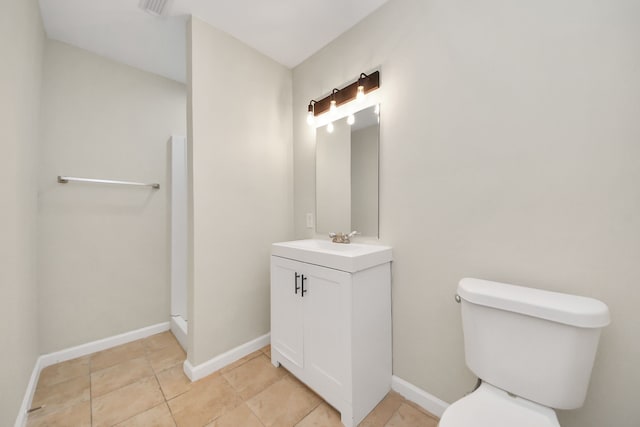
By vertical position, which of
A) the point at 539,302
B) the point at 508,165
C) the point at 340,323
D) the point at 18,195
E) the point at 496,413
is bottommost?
the point at 496,413

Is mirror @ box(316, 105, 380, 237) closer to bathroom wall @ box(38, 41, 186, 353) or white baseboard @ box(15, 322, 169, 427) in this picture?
bathroom wall @ box(38, 41, 186, 353)

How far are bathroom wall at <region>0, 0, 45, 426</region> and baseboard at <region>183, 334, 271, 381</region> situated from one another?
75 centimetres

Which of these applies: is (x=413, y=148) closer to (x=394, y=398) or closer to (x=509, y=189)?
(x=509, y=189)

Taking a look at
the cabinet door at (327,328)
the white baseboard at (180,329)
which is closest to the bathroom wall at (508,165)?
the cabinet door at (327,328)

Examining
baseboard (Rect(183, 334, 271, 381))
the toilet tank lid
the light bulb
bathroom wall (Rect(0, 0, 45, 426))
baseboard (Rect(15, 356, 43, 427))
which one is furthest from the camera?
the light bulb

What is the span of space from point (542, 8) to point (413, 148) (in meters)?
0.73

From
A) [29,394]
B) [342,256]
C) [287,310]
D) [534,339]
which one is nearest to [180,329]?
[29,394]

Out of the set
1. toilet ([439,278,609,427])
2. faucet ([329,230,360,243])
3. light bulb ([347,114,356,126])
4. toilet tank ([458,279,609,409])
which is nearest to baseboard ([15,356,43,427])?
faucet ([329,230,360,243])

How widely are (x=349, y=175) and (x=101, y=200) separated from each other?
6.58ft

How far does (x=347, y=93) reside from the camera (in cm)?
171

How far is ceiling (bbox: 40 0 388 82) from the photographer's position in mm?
1532

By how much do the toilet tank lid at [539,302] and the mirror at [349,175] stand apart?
69cm

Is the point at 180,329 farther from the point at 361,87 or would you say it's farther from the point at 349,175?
the point at 361,87

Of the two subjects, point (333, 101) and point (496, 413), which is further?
point (333, 101)
